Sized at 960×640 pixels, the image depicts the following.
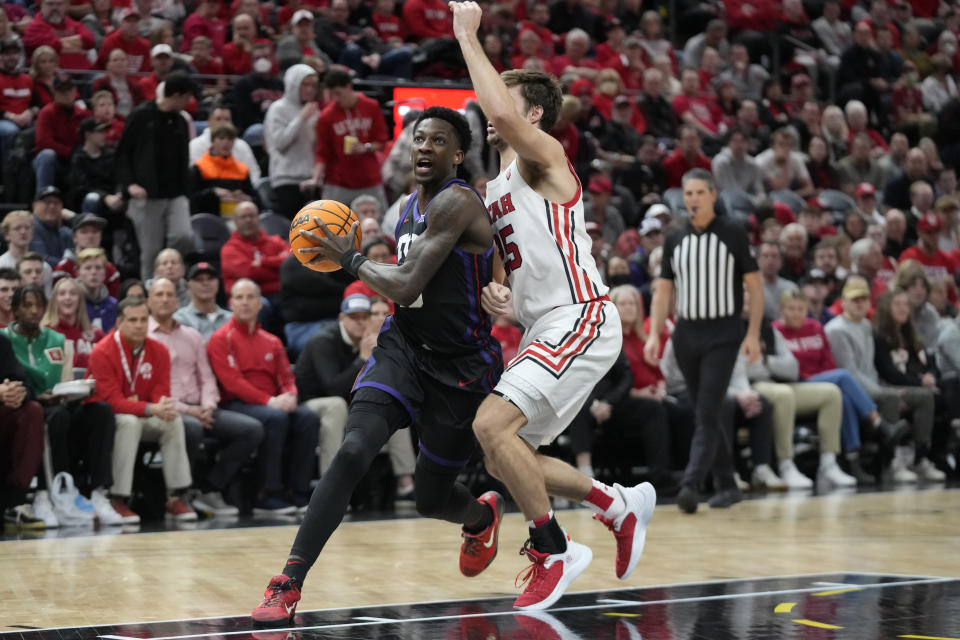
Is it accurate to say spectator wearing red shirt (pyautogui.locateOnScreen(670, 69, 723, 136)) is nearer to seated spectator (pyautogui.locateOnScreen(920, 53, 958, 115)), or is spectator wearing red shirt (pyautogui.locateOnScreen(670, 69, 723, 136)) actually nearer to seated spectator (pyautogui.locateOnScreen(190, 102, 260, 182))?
seated spectator (pyautogui.locateOnScreen(920, 53, 958, 115))

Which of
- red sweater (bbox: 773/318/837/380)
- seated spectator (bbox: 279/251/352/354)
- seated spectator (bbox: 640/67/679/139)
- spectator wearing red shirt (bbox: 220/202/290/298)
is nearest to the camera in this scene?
seated spectator (bbox: 279/251/352/354)

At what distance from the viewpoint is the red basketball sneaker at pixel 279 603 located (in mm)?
4746

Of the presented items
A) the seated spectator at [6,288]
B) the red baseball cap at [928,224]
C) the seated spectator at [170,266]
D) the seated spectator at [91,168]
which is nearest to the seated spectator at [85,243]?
the seated spectator at [170,266]

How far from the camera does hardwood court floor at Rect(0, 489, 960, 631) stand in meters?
5.60

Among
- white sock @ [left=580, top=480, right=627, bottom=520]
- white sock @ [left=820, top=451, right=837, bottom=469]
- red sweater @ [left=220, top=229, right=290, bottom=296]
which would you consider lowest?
white sock @ [left=820, top=451, right=837, bottom=469]

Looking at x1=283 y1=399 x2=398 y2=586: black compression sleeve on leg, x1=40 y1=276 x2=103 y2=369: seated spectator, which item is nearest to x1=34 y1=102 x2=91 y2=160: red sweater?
x1=40 y1=276 x2=103 y2=369: seated spectator

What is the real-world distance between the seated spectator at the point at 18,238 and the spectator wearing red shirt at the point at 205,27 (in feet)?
15.0

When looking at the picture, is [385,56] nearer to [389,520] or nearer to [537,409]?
[389,520]

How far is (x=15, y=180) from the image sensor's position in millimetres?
11039

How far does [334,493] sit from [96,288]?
5372mm

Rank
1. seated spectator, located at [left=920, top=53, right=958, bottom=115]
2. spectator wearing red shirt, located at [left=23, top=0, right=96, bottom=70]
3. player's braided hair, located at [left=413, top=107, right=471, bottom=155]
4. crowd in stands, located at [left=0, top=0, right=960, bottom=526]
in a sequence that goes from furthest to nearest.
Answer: seated spectator, located at [left=920, top=53, right=958, bottom=115] < spectator wearing red shirt, located at [left=23, top=0, right=96, bottom=70] < crowd in stands, located at [left=0, top=0, right=960, bottom=526] < player's braided hair, located at [left=413, top=107, right=471, bottom=155]

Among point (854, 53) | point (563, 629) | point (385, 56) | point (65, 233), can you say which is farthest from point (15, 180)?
point (854, 53)

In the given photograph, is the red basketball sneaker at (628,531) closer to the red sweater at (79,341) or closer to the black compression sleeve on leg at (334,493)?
the black compression sleeve on leg at (334,493)

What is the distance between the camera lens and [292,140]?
38.7 feet
